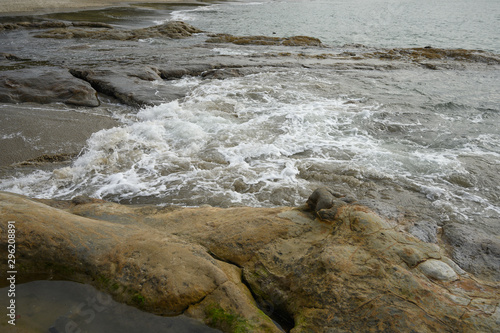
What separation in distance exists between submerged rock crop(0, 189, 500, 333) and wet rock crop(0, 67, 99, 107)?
6814 mm

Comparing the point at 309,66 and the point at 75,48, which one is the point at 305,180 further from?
the point at 75,48

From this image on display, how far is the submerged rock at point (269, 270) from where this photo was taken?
2785 millimetres

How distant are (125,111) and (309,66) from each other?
950 centimetres

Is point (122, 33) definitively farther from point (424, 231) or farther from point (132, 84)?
point (424, 231)

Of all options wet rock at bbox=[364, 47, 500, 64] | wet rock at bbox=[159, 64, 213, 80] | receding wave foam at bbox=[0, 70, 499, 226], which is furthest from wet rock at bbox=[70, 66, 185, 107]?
wet rock at bbox=[364, 47, 500, 64]

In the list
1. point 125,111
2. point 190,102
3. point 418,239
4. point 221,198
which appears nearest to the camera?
point 418,239

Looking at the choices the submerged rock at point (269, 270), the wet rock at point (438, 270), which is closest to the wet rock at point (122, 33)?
the submerged rock at point (269, 270)

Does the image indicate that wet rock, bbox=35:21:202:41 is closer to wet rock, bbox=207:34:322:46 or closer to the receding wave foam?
wet rock, bbox=207:34:322:46

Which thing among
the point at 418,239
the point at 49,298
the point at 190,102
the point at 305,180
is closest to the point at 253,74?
the point at 190,102

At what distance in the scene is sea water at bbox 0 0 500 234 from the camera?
593 cm

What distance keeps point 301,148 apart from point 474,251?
A: 14.4 feet

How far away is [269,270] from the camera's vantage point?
3.41m

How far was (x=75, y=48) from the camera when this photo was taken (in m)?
16.5

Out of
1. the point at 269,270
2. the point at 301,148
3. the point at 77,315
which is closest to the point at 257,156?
the point at 301,148
